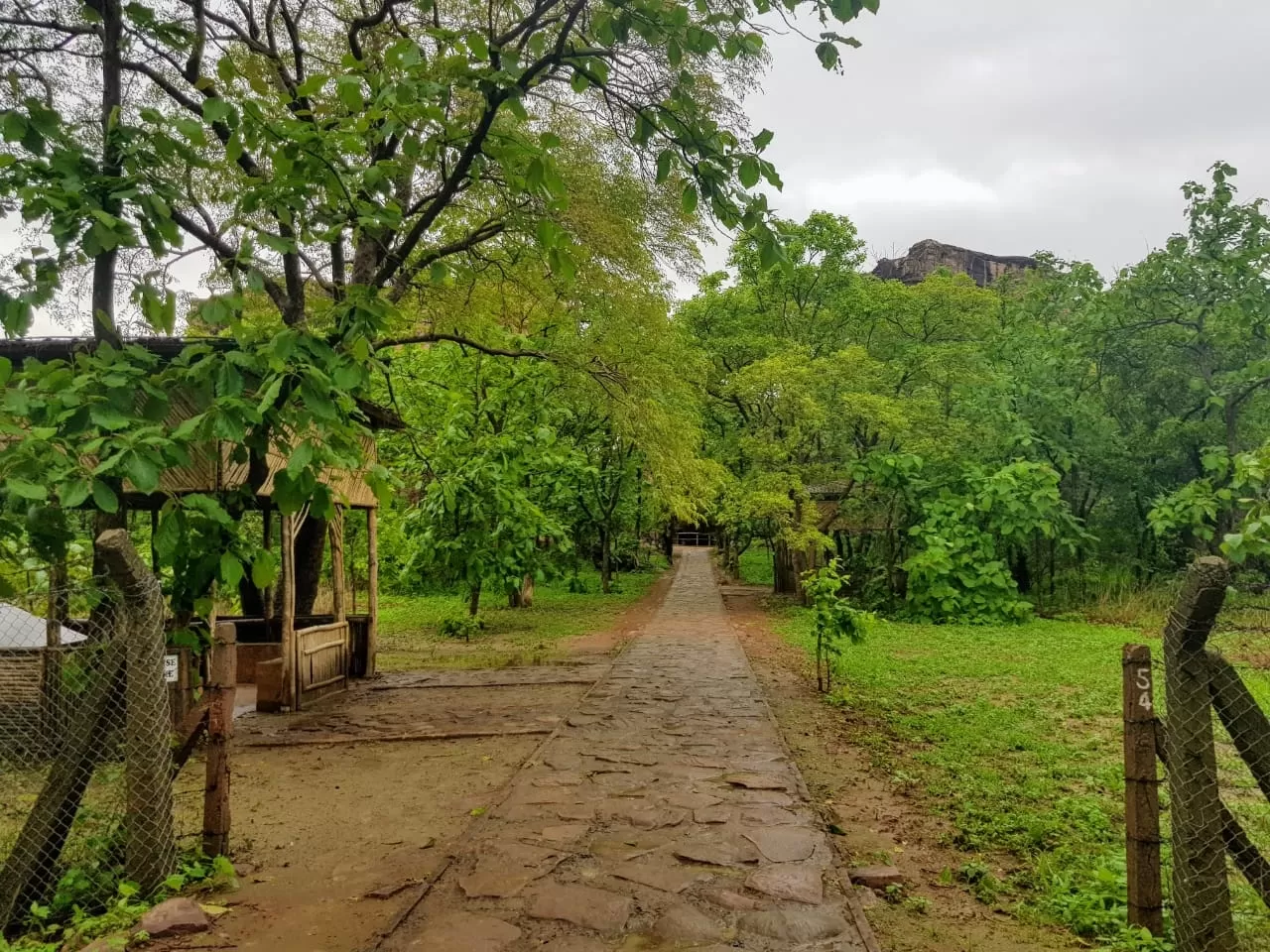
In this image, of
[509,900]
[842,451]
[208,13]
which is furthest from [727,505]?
[509,900]

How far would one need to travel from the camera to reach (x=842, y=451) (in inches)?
736

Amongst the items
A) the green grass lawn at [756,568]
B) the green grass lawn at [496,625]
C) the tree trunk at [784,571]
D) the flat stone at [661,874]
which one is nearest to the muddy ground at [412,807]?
the flat stone at [661,874]

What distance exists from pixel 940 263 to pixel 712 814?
3718 centimetres

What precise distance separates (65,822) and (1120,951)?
468cm

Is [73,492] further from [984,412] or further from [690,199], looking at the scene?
[984,412]

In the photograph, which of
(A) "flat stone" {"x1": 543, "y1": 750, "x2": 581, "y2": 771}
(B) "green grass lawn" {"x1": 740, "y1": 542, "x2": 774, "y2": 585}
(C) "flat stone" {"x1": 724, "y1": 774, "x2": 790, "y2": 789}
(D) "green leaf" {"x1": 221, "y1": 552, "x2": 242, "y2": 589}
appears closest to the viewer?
(D) "green leaf" {"x1": 221, "y1": 552, "x2": 242, "y2": 589}

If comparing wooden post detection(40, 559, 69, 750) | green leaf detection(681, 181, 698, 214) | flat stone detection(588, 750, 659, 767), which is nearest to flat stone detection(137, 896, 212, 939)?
wooden post detection(40, 559, 69, 750)

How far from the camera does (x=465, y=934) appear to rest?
3.56m

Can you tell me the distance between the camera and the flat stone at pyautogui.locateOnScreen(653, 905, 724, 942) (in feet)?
11.6

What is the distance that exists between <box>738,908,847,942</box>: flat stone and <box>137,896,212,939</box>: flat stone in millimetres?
2422

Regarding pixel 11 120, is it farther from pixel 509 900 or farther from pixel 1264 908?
pixel 1264 908

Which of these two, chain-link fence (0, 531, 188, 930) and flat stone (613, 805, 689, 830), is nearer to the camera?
chain-link fence (0, 531, 188, 930)

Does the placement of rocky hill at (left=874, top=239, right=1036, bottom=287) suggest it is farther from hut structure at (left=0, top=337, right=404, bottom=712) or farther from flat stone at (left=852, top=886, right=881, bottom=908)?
flat stone at (left=852, top=886, right=881, bottom=908)

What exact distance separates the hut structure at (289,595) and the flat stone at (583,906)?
3.98 metres
